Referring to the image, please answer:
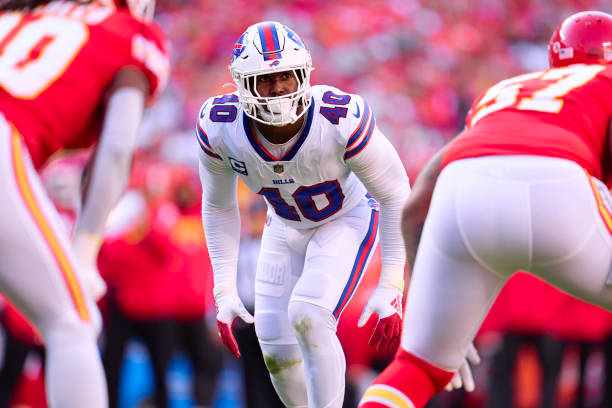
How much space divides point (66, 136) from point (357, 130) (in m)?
1.28

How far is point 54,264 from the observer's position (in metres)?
2.77

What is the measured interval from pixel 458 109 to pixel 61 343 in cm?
1141

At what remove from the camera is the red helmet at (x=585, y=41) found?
3799 millimetres

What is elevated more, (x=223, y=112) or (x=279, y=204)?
(x=223, y=112)

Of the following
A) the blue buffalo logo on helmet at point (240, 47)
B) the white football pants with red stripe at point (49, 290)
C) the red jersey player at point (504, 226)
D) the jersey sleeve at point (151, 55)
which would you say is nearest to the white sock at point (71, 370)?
the white football pants with red stripe at point (49, 290)

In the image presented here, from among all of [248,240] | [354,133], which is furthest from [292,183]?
[248,240]

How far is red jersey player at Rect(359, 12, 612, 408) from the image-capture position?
3.06m

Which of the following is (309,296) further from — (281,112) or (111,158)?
(111,158)

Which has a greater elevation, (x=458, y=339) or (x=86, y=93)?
(x=86, y=93)

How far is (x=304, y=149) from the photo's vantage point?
4004mm

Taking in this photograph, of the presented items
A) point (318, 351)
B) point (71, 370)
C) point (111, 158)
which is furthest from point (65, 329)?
point (318, 351)

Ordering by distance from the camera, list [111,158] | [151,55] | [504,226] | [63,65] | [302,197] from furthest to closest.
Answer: [302,197] < [151,55] < [111,158] < [63,65] < [504,226]

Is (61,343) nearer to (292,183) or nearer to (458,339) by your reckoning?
(458,339)

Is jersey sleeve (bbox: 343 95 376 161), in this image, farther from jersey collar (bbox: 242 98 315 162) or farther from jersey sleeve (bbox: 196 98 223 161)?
jersey sleeve (bbox: 196 98 223 161)
